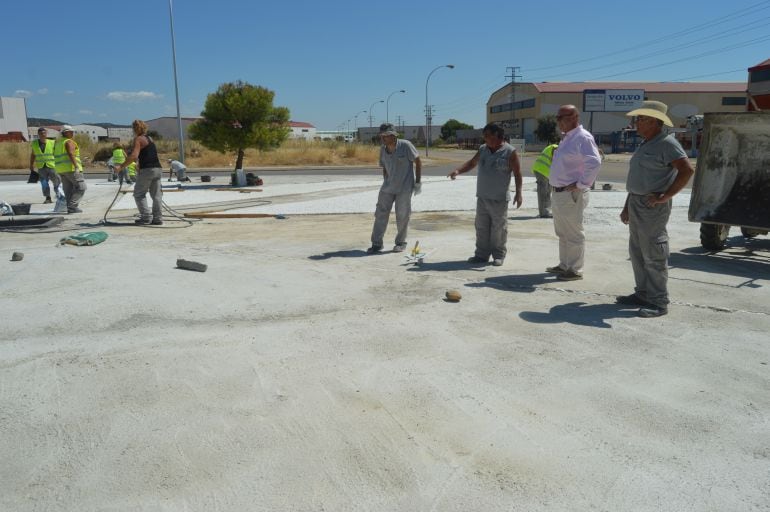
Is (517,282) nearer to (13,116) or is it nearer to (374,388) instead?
(374,388)

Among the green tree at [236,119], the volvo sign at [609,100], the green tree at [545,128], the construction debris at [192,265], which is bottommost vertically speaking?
the construction debris at [192,265]

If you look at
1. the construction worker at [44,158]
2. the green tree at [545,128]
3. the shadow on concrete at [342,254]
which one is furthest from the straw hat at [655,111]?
the green tree at [545,128]

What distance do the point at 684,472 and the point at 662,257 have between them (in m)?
2.69

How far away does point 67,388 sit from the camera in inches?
141

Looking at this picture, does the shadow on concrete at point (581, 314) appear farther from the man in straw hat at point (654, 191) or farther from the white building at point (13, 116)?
the white building at point (13, 116)

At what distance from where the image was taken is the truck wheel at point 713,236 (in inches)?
310

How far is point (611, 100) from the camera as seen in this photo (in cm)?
6825

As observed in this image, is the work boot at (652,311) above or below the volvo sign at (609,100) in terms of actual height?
below

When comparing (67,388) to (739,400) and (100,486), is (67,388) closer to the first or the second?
(100,486)

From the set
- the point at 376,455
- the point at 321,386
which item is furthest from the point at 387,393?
the point at 376,455

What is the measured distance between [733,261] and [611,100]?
66894 mm

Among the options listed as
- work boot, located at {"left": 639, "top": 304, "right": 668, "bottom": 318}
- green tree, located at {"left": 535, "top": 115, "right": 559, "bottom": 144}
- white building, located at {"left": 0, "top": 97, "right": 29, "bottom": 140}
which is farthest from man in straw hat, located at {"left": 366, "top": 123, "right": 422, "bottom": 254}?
white building, located at {"left": 0, "top": 97, "right": 29, "bottom": 140}

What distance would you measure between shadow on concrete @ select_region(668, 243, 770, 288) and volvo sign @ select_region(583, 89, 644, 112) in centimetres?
6481

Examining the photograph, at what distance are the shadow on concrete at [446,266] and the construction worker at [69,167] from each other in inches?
310
